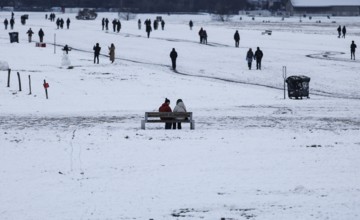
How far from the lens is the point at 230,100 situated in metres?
29.9

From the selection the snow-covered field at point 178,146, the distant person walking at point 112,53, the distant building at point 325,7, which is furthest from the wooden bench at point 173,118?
the distant building at point 325,7

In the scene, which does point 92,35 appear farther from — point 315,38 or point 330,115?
point 330,115

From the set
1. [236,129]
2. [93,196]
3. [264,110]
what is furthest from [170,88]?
[93,196]

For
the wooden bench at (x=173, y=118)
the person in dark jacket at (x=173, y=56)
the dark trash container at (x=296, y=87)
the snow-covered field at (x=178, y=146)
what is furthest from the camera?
the person in dark jacket at (x=173, y=56)

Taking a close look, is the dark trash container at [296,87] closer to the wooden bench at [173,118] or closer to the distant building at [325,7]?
the wooden bench at [173,118]

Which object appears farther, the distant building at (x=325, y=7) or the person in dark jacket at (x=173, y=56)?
the distant building at (x=325, y=7)

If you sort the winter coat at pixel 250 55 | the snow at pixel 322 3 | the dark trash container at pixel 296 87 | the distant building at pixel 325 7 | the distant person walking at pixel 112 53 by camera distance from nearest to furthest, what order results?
the dark trash container at pixel 296 87 < the winter coat at pixel 250 55 < the distant person walking at pixel 112 53 < the distant building at pixel 325 7 < the snow at pixel 322 3

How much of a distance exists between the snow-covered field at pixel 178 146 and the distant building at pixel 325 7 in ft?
405

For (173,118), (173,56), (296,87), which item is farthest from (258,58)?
(173,118)

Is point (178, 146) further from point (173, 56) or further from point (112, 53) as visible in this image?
point (112, 53)

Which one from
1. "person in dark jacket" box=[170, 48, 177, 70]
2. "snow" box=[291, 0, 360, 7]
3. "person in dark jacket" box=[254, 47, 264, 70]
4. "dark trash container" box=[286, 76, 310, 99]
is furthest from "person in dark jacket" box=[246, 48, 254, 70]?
"snow" box=[291, 0, 360, 7]

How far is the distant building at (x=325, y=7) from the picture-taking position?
16012 cm

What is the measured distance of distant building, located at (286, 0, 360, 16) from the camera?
6304 inches

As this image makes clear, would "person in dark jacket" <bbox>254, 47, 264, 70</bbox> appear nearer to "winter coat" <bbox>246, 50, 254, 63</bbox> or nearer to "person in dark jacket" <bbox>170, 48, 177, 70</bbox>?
"winter coat" <bbox>246, 50, 254, 63</bbox>
